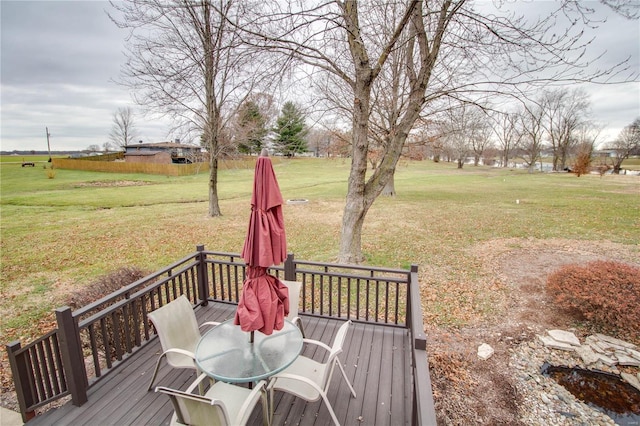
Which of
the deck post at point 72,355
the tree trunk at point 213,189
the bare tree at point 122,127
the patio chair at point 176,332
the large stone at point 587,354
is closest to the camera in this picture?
the deck post at point 72,355

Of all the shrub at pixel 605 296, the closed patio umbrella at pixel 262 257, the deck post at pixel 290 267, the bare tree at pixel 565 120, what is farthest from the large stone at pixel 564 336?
the bare tree at pixel 565 120

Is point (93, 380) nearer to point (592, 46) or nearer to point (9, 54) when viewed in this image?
point (592, 46)

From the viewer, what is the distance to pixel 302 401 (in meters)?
3.19

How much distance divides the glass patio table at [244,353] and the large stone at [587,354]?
496cm

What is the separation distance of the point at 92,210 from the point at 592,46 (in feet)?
68.5

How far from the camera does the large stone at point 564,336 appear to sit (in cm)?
533

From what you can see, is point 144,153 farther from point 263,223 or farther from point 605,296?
point 605,296

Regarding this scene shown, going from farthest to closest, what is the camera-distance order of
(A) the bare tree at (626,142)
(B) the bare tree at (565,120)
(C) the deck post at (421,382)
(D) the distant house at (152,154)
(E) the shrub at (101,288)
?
(A) the bare tree at (626,142) < (D) the distant house at (152,154) < (B) the bare tree at (565,120) < (E) the shrub at (101,288) < (C) the deck post at (421,382)

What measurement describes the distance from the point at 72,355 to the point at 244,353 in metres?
1.67

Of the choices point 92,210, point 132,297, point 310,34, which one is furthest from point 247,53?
point 92,210

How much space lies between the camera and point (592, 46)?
4.89 metres

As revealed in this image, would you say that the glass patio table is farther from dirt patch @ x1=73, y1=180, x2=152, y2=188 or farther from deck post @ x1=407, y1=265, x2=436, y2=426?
dirt patch @ x1=73, y1=180, x2=152, y2=188

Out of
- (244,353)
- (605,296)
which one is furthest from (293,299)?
(605,296)

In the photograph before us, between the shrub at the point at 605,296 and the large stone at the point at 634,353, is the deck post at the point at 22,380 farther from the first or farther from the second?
the shrub at the point at 605,296
